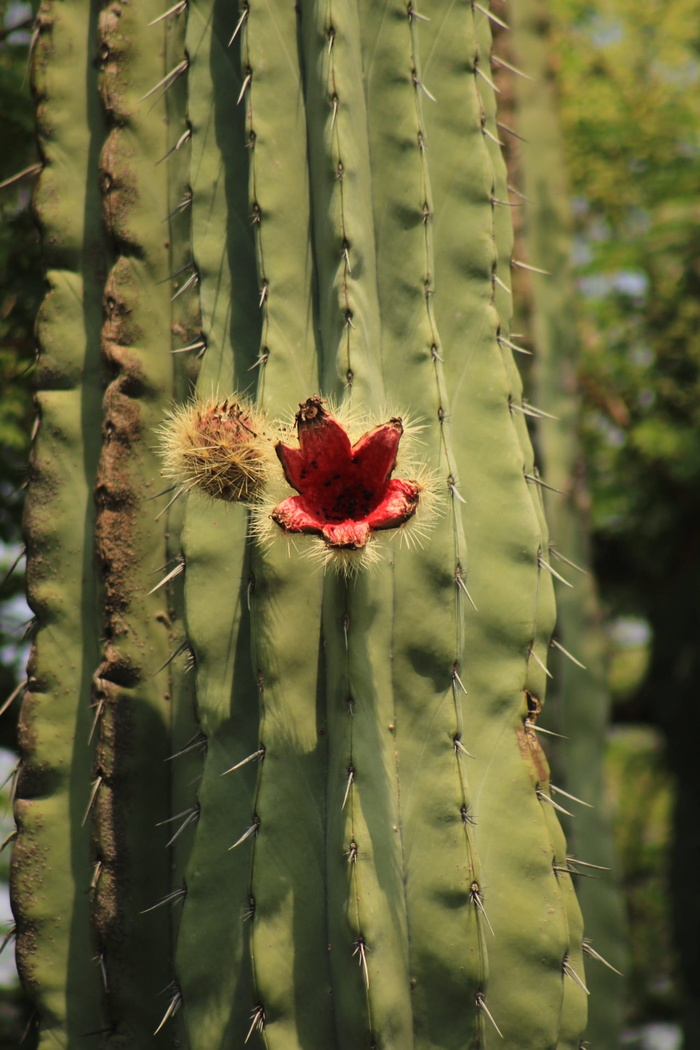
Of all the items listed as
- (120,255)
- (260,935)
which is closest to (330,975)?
(260,935)

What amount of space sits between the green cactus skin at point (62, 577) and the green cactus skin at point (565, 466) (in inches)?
81.2

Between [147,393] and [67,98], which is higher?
[67,98]

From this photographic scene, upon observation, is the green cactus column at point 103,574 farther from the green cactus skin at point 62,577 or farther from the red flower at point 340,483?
the red flower at point 340,483

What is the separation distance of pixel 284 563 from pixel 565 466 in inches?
99.3

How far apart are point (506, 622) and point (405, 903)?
0.65m

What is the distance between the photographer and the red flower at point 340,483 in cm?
207

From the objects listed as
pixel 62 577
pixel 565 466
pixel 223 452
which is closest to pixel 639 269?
pixel 565 466

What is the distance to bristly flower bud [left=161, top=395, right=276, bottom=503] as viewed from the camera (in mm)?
2229

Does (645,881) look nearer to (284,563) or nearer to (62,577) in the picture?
(62,577)

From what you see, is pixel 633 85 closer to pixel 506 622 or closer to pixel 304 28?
pixel 304 28

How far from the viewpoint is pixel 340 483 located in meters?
2.18

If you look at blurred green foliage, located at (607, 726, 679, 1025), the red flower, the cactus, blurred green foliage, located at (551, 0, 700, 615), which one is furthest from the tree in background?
the red flower

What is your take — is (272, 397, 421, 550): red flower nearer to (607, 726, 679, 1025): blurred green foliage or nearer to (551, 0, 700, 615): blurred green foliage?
(551, 0, 700, 615): blurred green foliage

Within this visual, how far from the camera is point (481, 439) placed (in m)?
2.61
